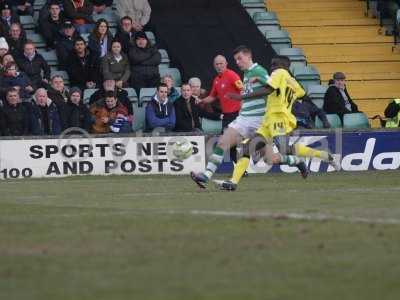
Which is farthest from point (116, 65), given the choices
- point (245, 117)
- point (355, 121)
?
point (245, 117)

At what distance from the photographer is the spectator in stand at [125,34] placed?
2497cm

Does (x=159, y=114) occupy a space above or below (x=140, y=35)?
below

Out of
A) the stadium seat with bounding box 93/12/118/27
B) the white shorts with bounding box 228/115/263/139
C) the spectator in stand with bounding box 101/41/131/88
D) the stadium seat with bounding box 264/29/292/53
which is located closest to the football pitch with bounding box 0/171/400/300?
the white shorts with bounding box 228/115/263/139

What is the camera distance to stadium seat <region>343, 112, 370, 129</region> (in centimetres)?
2464

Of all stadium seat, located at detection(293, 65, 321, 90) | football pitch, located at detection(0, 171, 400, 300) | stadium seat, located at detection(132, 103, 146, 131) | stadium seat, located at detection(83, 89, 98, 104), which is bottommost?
stadium seat, located at detection(132, 103, 146, 131)

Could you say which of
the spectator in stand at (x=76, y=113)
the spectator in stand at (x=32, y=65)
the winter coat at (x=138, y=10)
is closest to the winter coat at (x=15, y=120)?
the spectator in stand at (x=76, y=113)

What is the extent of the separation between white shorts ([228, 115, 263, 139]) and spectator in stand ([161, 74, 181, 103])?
5.59 meters

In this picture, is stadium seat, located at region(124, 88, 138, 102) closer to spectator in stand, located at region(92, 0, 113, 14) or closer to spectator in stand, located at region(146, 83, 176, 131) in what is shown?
spectator in stand, located at region(146, 83, 176, 131)

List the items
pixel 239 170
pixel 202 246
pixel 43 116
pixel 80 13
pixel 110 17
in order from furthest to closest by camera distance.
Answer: pixel 110 17
pixel 80 13
pixel 43 116
pixel 239 170
pixel 202 246

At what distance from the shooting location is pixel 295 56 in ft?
88.7

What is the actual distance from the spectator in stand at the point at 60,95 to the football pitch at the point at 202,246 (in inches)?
275

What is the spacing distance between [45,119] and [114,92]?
1.27 metres

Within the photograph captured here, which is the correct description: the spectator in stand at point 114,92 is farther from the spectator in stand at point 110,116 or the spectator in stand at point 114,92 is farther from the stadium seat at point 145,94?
the stadium seat at point 145,94

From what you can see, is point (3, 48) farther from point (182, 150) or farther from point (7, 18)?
point (182, 150)
